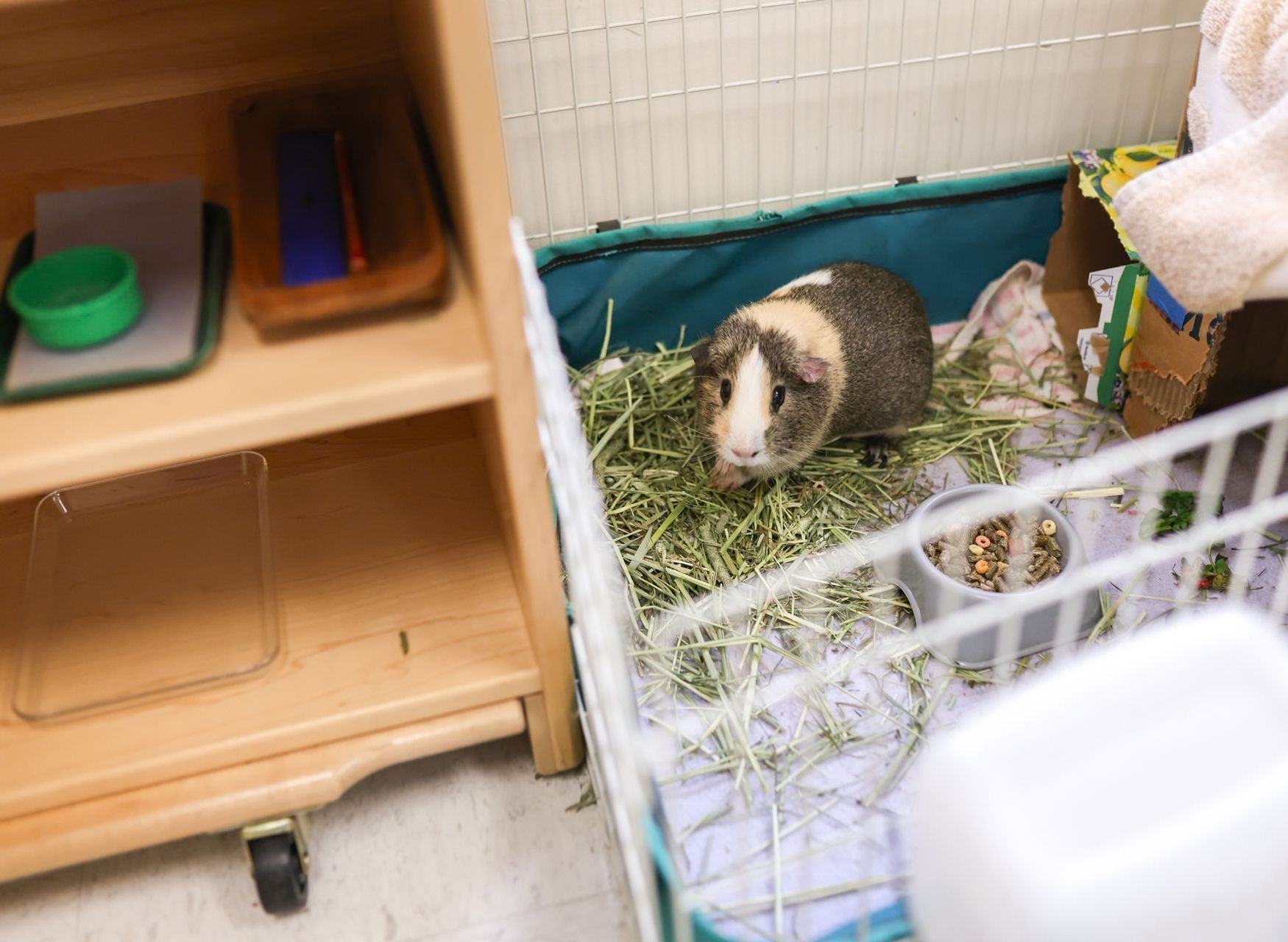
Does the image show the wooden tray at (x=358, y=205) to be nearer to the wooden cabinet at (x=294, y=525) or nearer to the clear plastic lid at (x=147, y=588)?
the wooden cabinet at (x=294, y=525)

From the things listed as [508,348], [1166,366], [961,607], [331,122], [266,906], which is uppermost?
[331,122]

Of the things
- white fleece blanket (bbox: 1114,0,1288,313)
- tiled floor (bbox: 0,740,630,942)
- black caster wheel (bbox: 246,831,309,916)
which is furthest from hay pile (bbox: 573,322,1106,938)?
white fleece blanket (bbox: 1114,0,1288,313)

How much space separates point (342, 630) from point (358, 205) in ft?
1.39

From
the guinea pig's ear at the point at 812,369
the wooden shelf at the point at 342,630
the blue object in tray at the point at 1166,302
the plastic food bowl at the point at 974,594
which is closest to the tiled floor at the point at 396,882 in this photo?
the wooden shelf at the point at 342,630

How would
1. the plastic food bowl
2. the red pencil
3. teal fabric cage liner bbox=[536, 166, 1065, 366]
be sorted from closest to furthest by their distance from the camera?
the red pencil < the plastic food bowl < teal fabric cage liner bbox=[536, 166, 1065, 366]

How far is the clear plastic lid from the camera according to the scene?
3.68 ft

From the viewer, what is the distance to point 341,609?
3.84 ft

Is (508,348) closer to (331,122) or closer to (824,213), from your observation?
(331,122)

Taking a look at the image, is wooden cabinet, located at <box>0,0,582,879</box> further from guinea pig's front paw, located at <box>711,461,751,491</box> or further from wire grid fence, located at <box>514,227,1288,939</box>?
guinea pig's front paw, located at <box>711,461,751,491</box>

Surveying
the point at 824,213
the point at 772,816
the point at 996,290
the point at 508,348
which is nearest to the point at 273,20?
the point at 508,348

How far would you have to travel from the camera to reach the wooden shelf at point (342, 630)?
106 cm

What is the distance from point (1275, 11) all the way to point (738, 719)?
2.85 feet

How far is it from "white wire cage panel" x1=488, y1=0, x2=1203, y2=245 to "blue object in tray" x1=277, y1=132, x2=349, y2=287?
0.40m

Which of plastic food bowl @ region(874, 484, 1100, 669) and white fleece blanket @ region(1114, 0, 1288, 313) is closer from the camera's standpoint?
white fleece blanket @ region(1114, 0, 1288, 313)
